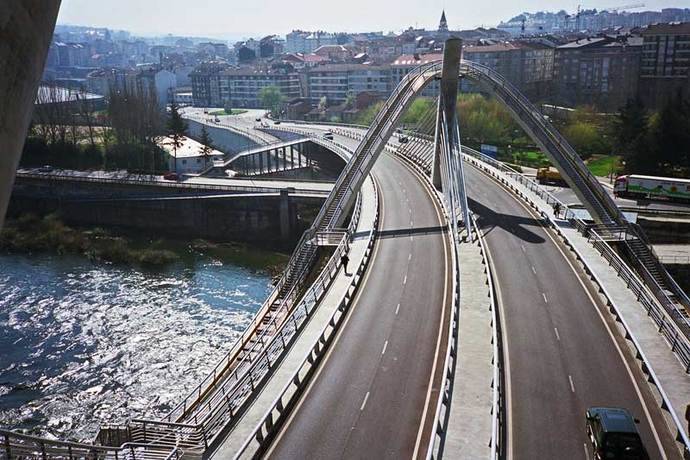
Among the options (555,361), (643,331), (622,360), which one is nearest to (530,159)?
(643,331)

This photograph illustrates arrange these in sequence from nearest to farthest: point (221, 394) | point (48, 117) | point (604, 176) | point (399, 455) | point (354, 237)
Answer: point (399, 455) → point (221, 394) → point (354, 237) → point (604, 176) → point (48, 117)

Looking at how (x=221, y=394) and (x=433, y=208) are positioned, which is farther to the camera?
(x=433, y=208)

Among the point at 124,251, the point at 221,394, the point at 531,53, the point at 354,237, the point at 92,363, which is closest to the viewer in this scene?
the point at 221,394

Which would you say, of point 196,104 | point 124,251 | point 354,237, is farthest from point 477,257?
point 196,104

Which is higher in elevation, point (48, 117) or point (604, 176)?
point (48, 117)

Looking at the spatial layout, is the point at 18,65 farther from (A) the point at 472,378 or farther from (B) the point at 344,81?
(B) the point at 344,81

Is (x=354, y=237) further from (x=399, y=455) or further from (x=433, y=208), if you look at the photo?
(x=399, y=455)
